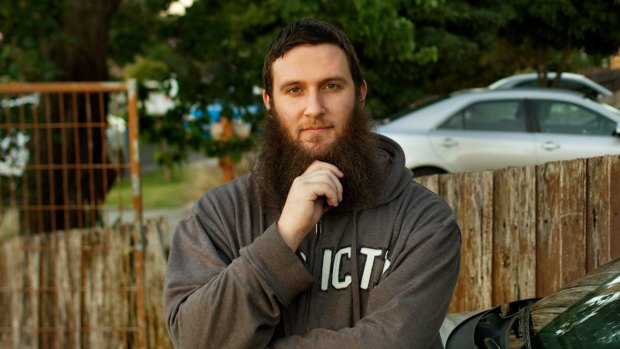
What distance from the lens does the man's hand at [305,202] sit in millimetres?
1889

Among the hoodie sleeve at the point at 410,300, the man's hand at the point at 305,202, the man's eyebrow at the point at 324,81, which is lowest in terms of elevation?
the hoodie sleeve at the point at 410,300

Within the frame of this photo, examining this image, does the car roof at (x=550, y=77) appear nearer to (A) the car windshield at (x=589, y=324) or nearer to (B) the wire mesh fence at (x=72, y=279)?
(B) the wire mesh fence at (x=72, y=279)

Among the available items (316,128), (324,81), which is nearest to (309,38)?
(324,81)

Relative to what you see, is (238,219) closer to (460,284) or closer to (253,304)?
(253,304)

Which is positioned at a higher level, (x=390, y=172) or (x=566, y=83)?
(x=566, y=83)

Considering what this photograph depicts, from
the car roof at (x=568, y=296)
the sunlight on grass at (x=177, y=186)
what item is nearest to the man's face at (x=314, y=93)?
the car roof at (x=568, y=296)

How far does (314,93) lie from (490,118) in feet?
22.3

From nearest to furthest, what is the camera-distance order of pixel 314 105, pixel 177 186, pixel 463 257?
pixel 314 105 < pixel 463 257 < pixel 177 186

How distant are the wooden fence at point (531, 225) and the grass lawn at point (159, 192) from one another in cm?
839

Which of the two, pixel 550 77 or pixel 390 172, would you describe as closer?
pixel 390 172

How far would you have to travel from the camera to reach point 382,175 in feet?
6.96

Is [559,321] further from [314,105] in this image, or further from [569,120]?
[569,120]

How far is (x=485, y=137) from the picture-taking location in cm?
836

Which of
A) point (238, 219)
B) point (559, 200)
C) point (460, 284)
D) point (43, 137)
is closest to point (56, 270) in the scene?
point (43, 137)
